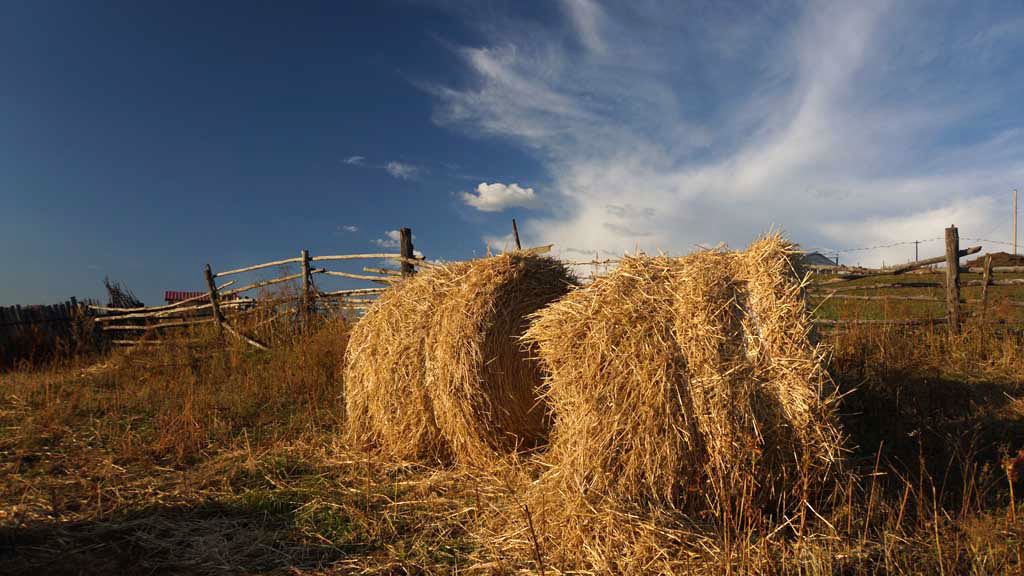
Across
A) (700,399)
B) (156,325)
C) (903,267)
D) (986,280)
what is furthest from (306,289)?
(986,280)

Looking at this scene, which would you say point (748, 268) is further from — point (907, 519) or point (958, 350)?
point (958, 350)

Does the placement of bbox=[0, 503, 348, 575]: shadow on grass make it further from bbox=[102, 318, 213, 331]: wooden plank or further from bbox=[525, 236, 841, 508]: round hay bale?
bbox=[102, 318, 213, 331]: wooden plank

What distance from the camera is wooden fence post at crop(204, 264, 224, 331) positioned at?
1293 cm

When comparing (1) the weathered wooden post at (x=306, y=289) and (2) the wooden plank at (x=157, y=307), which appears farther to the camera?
(2) the wooden plank at (x=157, y=307)

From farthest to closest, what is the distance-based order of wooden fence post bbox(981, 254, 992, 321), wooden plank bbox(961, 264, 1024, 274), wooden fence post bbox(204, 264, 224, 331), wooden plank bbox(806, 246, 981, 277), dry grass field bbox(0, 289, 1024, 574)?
wooden fence post bbox(204, 264, 224, 331) < wooden plank bbox(961, 264, 1024, 274) < wooden plank bbox(806, 246, 981, 277) < wooden fence post bbox(981, 254, 992, 321) < dry grass field bbox(0, 289, 1024, 574)

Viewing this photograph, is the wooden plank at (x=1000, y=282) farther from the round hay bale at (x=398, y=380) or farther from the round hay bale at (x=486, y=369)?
the round hay bale at (x=398, y=380)

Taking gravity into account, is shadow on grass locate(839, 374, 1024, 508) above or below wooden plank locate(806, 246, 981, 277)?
below

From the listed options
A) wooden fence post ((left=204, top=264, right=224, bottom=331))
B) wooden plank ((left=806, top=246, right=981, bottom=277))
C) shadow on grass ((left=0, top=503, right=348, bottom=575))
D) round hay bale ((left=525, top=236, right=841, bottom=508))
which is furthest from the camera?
wooden fence post ((left=204, top=264, right=224, bottom=331))

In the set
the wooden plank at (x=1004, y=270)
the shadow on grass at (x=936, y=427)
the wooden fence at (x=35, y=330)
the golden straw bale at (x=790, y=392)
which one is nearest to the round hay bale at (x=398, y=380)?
the golden straw bale at (x=790, y=392)

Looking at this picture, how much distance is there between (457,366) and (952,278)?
9.95 meters

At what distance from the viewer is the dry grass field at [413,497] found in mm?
2969

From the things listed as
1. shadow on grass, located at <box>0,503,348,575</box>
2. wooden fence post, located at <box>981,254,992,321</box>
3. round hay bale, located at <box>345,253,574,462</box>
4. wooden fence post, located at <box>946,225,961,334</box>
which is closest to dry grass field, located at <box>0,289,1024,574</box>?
shadow on grass, located at <box>0,503,348,575</box>

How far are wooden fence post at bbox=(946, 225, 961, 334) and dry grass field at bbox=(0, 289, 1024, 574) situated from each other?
1.37m

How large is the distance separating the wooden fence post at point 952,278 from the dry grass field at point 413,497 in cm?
137
